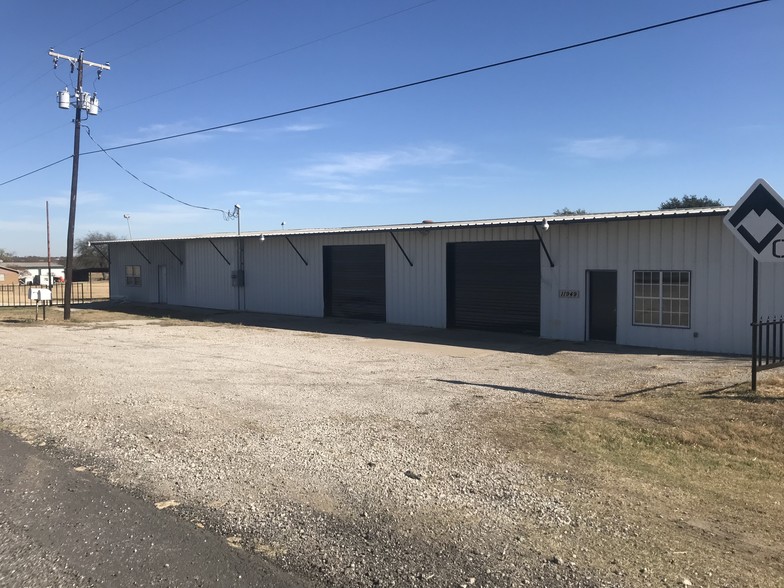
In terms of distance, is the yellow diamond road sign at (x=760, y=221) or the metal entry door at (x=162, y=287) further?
the metal entry door at (x=162, y=287)

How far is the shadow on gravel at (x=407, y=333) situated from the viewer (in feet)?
51.3

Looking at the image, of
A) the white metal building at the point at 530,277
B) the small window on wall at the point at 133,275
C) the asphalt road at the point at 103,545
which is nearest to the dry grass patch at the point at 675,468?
the asphalt road at the point at 103,545

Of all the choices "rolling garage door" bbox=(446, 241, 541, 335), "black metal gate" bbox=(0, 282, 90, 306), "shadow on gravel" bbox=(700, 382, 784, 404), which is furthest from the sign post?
"black metal gate" bbox=(0, 282, 90, 306)

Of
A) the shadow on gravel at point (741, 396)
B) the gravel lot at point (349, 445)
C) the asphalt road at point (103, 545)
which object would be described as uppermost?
the shadow on gravel at point (741, 396)

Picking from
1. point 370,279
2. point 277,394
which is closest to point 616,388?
point 277,394

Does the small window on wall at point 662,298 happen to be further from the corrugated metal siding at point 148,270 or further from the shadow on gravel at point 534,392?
the corrugated metal siding at point 148,270

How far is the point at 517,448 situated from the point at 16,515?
465 centimetres

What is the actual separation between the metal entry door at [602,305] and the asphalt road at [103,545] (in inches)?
553

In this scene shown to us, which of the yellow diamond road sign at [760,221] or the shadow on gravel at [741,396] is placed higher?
the yellow diamond road sign at [760,221]

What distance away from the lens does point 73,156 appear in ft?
80.2

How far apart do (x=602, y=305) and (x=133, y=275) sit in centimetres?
2830

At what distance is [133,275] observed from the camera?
3600 centimetres

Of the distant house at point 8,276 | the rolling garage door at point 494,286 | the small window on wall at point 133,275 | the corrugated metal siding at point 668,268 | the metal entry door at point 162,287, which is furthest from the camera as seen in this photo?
the distant house at point 8,276

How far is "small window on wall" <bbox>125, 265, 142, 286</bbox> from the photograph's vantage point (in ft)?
117
